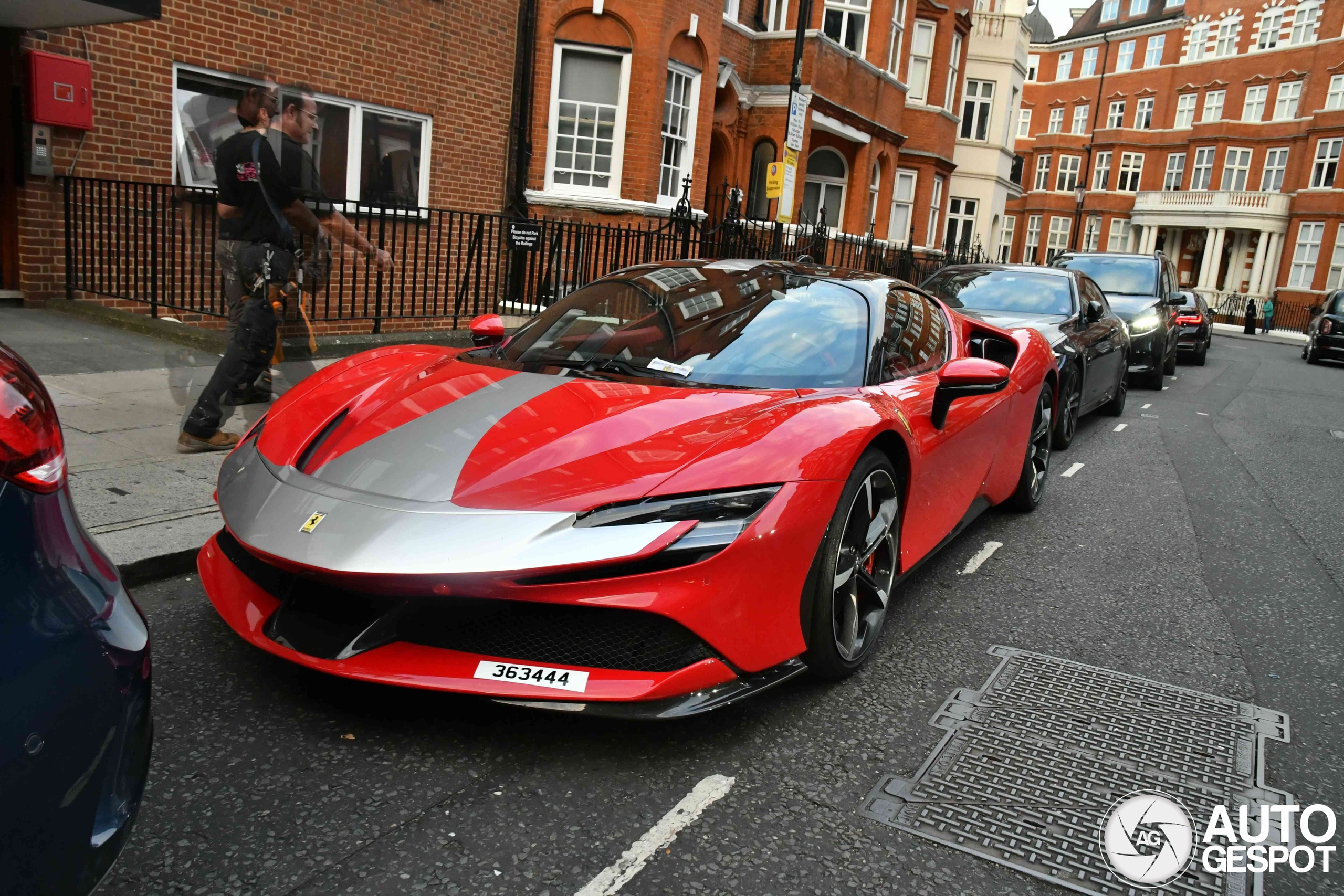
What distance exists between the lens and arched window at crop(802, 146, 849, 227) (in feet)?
77.1

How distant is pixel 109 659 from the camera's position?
65.6 inches

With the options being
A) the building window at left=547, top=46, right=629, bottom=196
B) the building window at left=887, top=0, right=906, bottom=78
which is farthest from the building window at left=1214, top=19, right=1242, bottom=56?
the building window at left=547, top=46, right=629, bottom=196

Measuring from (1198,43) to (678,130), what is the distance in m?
50.1

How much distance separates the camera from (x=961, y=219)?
35531 millimetres

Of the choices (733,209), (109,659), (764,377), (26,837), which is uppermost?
(733,209)

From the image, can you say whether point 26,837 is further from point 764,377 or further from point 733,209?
point 733,209

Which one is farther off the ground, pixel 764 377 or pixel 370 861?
pixel 764 377

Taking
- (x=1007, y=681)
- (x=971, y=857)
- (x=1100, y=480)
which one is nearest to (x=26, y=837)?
(x=971, y=857)

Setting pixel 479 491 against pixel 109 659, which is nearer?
pixel 109 659

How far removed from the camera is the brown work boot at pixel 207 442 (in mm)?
5473

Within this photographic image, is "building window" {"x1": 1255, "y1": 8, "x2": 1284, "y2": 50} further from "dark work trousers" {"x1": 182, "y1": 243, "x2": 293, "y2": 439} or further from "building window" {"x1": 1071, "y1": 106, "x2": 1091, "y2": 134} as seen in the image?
"dark work trousers" {"x1": 182, "y1": 243, "x2": 293, "y2": 439}

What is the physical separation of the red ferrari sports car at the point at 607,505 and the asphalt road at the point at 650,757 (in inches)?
10.0

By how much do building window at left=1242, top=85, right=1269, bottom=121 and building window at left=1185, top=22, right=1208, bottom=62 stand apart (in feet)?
13.3

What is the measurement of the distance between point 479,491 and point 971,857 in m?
1.60
